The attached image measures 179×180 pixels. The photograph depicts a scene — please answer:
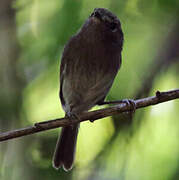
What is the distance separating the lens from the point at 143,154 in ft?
A: 12.6

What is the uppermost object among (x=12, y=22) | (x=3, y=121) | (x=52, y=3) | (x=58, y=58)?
(x=52, y=3)

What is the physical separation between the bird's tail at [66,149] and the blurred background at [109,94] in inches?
2.4

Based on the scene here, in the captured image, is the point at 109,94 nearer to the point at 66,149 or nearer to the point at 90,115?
the point at 66,149

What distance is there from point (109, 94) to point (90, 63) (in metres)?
0.44

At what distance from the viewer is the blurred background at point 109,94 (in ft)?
12.3

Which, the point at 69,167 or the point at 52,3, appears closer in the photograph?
the point at 69,167

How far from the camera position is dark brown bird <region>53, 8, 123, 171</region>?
3832 millimetres

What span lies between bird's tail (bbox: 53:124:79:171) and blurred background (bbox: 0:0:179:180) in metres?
0.06

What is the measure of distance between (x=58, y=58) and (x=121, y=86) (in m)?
Answer: 0.67

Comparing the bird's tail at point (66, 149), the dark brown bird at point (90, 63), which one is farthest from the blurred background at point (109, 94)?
the dark brown bird at point (90, 63)

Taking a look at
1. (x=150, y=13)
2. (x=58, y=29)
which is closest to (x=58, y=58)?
(x=58, y=29)

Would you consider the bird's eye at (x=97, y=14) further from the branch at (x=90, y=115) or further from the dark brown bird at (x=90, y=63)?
the branch at (x=90, y=115)

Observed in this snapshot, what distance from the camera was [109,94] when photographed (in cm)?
423

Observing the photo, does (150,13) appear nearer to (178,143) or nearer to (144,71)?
(144,71)
